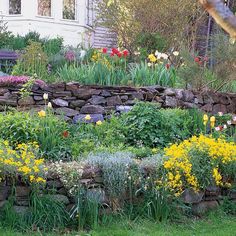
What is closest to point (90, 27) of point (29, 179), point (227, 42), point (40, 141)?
point (227, 42)

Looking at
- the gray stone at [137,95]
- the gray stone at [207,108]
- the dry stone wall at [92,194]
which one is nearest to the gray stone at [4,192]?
the dry stone wall at [92,194]

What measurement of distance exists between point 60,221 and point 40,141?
1.28 meters

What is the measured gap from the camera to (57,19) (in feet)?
48.7

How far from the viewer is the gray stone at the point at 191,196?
5.09m

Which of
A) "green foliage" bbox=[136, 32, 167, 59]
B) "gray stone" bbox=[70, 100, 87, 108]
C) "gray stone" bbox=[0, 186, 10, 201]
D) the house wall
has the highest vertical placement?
the house wall

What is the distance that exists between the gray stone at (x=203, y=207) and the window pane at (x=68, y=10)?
1114 centimetres

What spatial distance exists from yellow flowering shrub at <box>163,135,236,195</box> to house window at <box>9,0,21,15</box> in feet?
34.8

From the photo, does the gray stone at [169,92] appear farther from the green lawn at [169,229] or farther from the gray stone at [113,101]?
the green lawn at [169,229]

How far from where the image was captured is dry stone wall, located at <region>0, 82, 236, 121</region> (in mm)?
7086

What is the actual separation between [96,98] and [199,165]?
8.54 ft

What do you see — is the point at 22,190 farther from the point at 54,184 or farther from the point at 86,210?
the point at 86,210

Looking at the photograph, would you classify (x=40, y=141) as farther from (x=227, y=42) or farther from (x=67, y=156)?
(x=227, y=42)

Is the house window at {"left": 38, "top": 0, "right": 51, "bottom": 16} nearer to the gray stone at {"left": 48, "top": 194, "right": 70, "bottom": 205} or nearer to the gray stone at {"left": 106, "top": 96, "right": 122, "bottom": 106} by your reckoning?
the gray stone at {"left": 106, "top": 96, "right": 122, "bottom": 106}

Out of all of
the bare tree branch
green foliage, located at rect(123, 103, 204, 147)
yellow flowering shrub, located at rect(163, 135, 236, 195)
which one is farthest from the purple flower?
the bare tree branch
